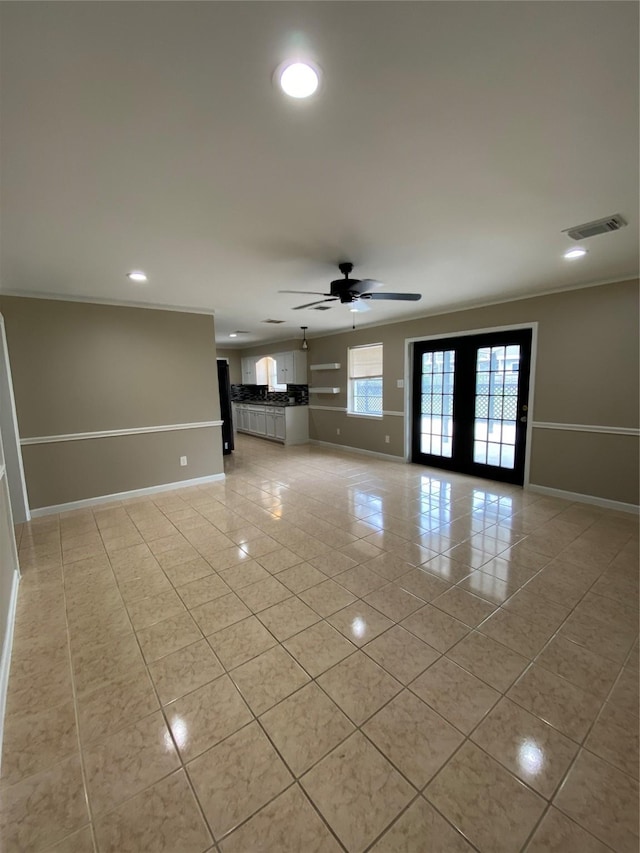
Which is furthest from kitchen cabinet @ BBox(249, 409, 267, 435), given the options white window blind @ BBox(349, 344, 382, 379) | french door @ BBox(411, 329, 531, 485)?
french door @ BBox(411, 329, 531, 485)

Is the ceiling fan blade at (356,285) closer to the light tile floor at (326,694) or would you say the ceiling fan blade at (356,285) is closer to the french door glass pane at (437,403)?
the light tile floor at (326,694)

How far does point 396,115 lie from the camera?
136 cm

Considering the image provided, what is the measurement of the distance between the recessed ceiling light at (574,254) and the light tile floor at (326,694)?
249cm

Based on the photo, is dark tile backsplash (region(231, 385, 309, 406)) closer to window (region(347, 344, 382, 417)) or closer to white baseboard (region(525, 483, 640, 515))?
window (region(347, 344, 382, 417))

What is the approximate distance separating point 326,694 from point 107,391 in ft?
13.4

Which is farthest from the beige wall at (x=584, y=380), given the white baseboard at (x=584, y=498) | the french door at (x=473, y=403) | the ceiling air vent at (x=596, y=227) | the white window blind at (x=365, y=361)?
the white window blind at (x=365, y=361)

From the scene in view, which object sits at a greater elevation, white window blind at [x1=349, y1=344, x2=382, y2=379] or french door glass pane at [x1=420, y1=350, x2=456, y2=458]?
white window blind at [x1=349, y1=344, x2=382, y2=379]

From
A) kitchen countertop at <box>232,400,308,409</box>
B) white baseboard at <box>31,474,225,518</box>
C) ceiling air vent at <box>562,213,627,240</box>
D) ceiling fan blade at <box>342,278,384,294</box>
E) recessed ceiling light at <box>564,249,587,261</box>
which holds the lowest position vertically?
white baseboard at <box>31,474,225,518</box>

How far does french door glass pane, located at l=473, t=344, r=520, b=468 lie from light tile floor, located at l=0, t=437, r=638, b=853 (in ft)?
5.46

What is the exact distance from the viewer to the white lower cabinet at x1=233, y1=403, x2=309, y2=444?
7.68 m

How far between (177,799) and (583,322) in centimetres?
498

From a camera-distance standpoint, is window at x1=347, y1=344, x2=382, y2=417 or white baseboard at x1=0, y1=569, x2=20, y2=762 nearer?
white baseboard at x1=0, y1=569, x2=20, y2=762

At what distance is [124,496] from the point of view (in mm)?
4418

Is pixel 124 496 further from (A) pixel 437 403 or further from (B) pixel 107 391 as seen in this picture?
(A) pixel 437 403
